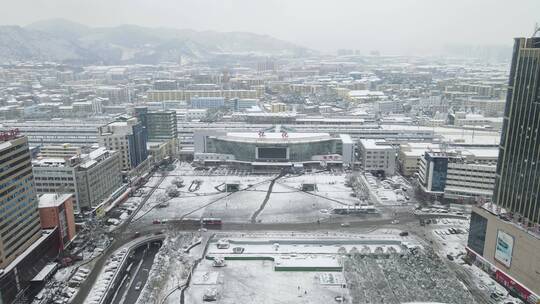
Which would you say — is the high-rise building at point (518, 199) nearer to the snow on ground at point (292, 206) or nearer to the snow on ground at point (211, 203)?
the snow on ground at point (292, 206)

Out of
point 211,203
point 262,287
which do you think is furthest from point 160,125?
point 262,287

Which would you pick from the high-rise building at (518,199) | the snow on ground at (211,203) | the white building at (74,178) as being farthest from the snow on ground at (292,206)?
the white building at (74,178)

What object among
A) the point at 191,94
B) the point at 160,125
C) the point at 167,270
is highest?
the point at 191,94

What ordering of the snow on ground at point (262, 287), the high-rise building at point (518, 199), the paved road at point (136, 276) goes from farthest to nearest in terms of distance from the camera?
the paved road at point (136, 276), the snow on ground at point (262, 287), the high-rise building at point (518, 199)

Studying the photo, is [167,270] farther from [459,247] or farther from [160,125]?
[160,125]

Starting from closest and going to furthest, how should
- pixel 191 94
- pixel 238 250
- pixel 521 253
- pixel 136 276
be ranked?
pixel 521 253, pixel 136 276, pixel 238 250, pixel 191 94

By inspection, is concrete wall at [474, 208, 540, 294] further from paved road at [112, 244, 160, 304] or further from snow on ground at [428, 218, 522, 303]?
paved road at [112, 244, 160, 304]

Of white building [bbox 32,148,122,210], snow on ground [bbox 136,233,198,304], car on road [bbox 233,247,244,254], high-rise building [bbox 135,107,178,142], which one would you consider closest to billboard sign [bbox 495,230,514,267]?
car on road [bbox 233,247,244,254]

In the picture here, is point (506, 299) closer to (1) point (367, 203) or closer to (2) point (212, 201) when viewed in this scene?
(1) point (367, 203)
